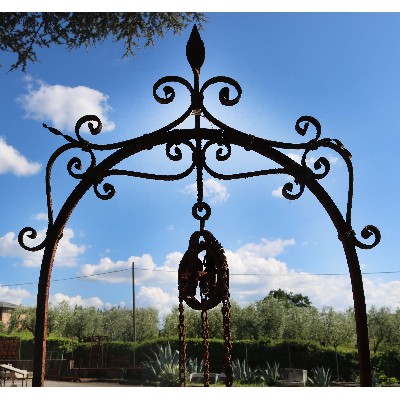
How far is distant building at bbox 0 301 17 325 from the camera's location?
30.5 metres

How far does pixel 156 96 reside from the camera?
2020mm

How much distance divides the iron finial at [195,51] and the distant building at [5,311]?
31.7 meters

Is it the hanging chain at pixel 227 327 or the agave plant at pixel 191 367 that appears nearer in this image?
the hanging chain at pixel 227 327

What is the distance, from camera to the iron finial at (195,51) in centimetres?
209

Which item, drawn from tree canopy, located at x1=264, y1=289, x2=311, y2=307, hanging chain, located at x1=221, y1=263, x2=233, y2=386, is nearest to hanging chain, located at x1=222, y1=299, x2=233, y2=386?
hanging chain, located at x1=221, y1=263, x2=233, y2=386

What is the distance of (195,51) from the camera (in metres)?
2.09

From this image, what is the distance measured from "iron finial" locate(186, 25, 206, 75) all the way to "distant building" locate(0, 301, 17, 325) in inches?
1249

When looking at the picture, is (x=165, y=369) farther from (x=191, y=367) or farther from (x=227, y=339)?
(x=227, y=339)

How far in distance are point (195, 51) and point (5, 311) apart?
32036 mm

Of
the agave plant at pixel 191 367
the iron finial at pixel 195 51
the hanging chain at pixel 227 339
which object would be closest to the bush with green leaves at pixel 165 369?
the agave plant at pixel 191 367

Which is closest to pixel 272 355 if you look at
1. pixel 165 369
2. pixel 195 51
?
pixel 165 369

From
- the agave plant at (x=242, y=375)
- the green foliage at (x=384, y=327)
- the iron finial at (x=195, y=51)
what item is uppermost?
the iron finial at (x=195, y=51)

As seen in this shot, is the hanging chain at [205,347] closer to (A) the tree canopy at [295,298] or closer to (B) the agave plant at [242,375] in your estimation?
(B) the agave plant at [242,375]
